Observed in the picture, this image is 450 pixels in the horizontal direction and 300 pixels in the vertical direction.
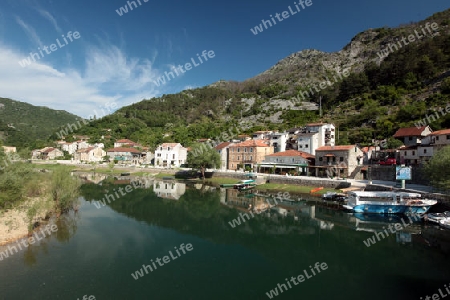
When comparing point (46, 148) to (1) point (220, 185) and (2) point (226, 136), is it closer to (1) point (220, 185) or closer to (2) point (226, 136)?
(2) point (226, 136)

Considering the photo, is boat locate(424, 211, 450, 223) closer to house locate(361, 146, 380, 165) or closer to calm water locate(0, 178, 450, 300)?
calm water locate(0, 178, 450, 300)

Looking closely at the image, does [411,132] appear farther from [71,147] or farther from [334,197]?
[71,147]

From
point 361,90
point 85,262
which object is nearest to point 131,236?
point 85,262

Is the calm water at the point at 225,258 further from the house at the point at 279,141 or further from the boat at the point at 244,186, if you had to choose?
the house at the point at 279,141

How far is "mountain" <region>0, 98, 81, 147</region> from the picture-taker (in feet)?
352

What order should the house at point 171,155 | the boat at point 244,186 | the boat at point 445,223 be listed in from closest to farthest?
the boat at point 445,223 < the boat at point 244,186 < the house at point 171,155

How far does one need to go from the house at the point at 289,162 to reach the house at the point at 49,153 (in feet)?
250

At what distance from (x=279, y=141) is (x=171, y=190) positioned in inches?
1190

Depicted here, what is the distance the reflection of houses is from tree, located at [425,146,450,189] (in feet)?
103

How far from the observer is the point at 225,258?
56.6 feet

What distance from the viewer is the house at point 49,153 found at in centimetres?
8694

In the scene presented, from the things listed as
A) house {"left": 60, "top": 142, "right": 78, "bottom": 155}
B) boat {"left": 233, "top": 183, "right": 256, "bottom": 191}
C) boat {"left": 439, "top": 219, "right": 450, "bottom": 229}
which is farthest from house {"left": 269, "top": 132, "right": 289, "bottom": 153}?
house {"left": 60, "top": 142, "right": 78, "bottom": 155}

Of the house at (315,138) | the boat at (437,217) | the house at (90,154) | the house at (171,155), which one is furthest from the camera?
the house at (90,154)

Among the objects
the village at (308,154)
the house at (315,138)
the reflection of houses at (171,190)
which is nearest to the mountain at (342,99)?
the house at (315,138)
